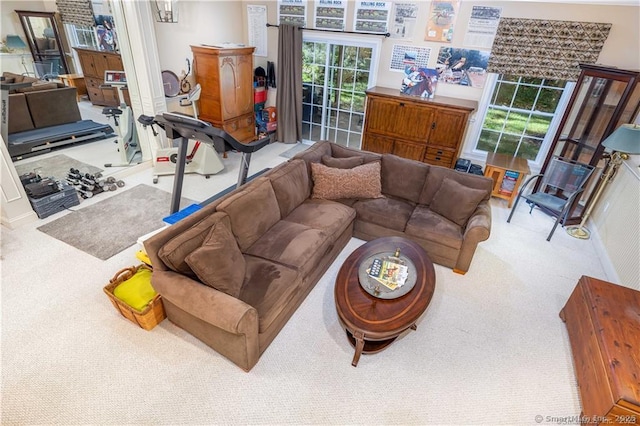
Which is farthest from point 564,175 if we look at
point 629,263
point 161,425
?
point 161,425

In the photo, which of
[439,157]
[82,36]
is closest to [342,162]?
[439,157]

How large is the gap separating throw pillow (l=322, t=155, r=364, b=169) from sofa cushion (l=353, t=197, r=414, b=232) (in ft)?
1.49

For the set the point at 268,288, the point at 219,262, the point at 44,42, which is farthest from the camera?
the point at 44,42

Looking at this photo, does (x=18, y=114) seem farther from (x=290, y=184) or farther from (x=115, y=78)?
(x=290, y=184)

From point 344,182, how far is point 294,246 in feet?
3.65

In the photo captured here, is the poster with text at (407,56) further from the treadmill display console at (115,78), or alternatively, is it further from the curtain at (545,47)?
the treadmill display console at (115,78)

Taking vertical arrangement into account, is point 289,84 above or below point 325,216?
above

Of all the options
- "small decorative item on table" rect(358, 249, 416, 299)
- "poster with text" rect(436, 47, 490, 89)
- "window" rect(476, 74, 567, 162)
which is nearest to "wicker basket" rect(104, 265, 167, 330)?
"small decorative item on table" rect(358, 249, 416, 299)

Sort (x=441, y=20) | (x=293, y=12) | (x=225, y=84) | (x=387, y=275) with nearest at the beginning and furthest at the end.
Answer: (x=387, y=275) < (x=441, y=20) < (x=225, y=84) < (x=293, y=12)

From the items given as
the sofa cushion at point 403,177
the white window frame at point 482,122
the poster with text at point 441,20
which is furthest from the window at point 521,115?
the sofa cushion at point 403,177

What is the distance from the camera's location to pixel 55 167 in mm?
4141

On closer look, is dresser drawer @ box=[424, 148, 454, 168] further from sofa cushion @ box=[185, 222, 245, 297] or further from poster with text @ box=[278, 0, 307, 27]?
sofa cushion @ box=[185, 222, 245, 297]

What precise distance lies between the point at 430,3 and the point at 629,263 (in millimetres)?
3835

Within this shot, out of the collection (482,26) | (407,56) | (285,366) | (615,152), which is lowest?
(285,366)
